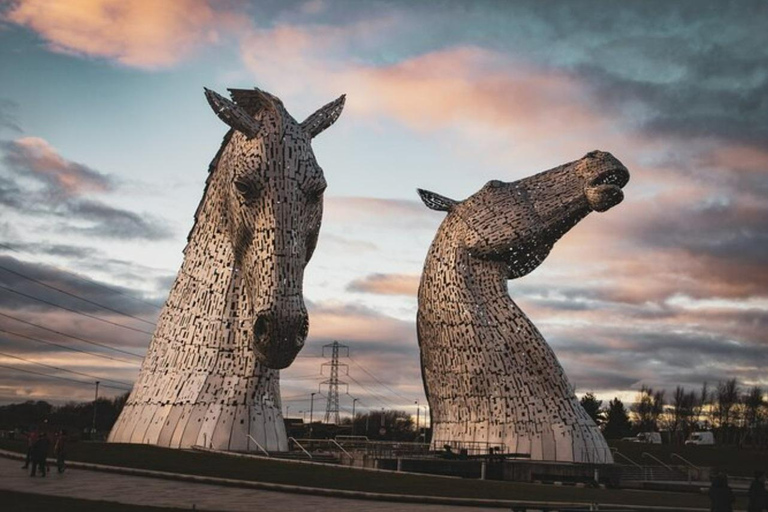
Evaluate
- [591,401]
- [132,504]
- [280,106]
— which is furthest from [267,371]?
[591,401]

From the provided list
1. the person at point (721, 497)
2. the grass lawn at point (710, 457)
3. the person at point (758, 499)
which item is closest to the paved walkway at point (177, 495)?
the person at point (721, 497)

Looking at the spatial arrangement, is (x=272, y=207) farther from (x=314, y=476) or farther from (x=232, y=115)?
(x=314, y=476)

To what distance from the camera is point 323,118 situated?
16562 mm

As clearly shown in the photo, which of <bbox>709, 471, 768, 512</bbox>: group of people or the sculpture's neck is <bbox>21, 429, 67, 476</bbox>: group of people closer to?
<bbox>709, 471, 768, 512</bbox>: group of people

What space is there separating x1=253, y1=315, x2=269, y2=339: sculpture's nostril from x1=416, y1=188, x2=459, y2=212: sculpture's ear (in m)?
16.7

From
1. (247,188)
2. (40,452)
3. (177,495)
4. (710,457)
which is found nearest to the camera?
(177,495)

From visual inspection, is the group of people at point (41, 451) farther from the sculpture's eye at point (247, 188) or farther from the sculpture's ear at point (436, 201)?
the sculpture's ear at point (436, 201)

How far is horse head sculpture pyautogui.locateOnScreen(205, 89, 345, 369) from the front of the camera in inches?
548

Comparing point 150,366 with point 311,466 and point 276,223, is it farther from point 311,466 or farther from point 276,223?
point 276,223

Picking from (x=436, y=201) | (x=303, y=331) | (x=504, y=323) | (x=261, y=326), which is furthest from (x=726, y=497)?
(x=436, y=201)

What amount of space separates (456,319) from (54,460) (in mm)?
14633

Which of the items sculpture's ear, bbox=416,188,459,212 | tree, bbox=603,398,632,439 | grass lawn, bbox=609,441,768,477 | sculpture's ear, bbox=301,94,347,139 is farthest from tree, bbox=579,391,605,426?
sculpture's ear, bbox=301,94,347,139

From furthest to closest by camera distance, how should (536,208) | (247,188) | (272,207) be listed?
(536,208) < (247,188) < (272,207)

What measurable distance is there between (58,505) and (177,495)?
7.42 feet
